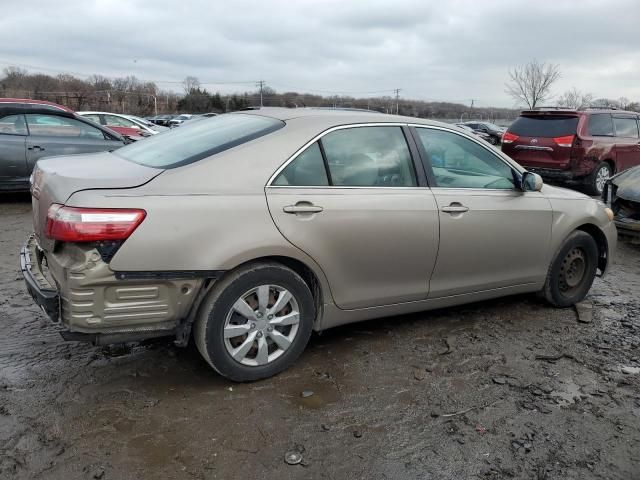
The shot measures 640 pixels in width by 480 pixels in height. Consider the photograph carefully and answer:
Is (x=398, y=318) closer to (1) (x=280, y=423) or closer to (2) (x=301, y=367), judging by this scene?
(2) (x=301, y=367)

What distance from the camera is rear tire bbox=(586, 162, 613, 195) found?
10.9m

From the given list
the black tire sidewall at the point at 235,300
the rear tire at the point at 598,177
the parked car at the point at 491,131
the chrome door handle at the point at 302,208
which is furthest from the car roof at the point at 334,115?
the parked car at the point at 491,131

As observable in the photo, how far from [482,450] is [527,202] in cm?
218

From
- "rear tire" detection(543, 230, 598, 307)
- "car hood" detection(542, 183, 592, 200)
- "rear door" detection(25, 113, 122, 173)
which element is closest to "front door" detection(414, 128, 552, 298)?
"car hood" detection(542, 183, 592, 200)

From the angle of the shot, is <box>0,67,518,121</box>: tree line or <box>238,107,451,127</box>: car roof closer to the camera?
<box>238,107,451,127</box>: car roof

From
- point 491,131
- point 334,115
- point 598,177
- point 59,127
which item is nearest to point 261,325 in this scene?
point 334,115

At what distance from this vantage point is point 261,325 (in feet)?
10.5

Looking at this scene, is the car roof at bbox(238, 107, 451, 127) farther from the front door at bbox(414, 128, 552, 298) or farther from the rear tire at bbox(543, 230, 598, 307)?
the rear tire at bbox(543, 230, 598, 307)

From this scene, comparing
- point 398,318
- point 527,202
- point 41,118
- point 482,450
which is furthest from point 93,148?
point 482,450

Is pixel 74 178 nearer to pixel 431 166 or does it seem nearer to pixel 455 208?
pixel 431 166

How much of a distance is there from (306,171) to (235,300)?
899 millimetres

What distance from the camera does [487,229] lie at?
4020 mm

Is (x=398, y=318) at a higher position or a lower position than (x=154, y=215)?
lower

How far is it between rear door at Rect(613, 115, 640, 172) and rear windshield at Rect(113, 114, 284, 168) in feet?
33.4
